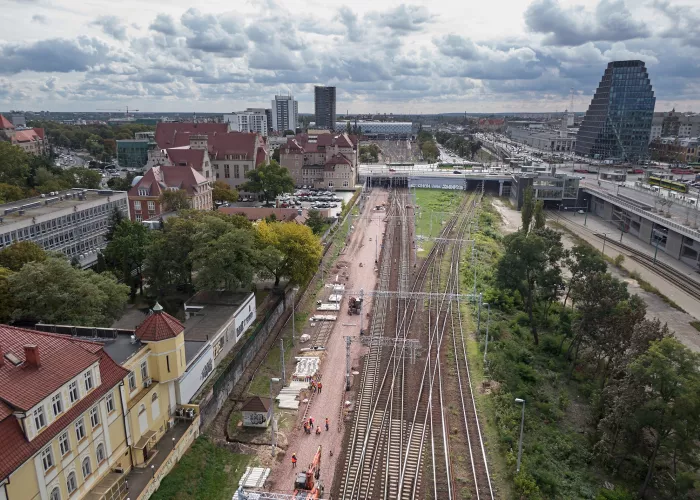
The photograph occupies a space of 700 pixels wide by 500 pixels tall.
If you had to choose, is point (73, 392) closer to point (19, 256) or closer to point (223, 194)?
point (19, 256)

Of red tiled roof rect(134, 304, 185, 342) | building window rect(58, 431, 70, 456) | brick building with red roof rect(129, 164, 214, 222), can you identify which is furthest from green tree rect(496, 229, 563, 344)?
brick building with red roof rect(129, 164, 214, 222)

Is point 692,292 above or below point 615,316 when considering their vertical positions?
below

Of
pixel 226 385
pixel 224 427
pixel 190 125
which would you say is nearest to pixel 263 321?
pixel 226 385

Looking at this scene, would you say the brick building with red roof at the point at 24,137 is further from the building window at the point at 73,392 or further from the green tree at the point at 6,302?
the building window at the point at 73,392

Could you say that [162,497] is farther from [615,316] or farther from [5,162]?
[5,162]

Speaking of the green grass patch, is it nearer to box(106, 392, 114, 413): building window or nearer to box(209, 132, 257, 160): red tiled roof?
box(106, 392, 114, 413): building window

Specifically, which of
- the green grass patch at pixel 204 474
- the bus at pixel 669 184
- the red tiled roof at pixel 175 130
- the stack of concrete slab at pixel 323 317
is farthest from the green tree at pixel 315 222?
the bus at pixel 669 184

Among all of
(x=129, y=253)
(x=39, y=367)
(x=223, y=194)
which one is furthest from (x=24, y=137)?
(x=39, y=367)
